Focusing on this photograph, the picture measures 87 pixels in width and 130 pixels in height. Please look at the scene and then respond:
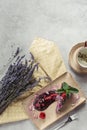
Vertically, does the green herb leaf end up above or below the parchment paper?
below

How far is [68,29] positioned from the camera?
1680 mm

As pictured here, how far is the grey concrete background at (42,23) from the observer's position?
1668 millimetres

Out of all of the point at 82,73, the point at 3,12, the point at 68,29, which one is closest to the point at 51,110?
the point at 82,73

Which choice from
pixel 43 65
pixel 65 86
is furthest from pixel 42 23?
pixel 65 86

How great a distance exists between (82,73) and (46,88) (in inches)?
5.8

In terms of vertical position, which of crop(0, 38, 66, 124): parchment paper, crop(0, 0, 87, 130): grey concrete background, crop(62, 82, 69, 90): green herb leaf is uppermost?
crop(0, 0, 87, 130): grey concrete background

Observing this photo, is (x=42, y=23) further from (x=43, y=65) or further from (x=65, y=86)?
(x=65, y=86)

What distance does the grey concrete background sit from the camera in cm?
167

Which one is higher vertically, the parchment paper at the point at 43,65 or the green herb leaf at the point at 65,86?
the parchment paper at the point at 43,65

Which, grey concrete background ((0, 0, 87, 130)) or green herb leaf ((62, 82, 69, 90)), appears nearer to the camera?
green herb leaf ((62, 82, 69, 90))

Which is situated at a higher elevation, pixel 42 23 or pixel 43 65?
pixel 42 23

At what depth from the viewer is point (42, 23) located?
170 centimetres

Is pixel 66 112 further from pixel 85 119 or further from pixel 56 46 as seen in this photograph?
pixel 56 46

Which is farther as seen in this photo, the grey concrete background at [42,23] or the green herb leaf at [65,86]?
the grey concrete background at [42,23]
